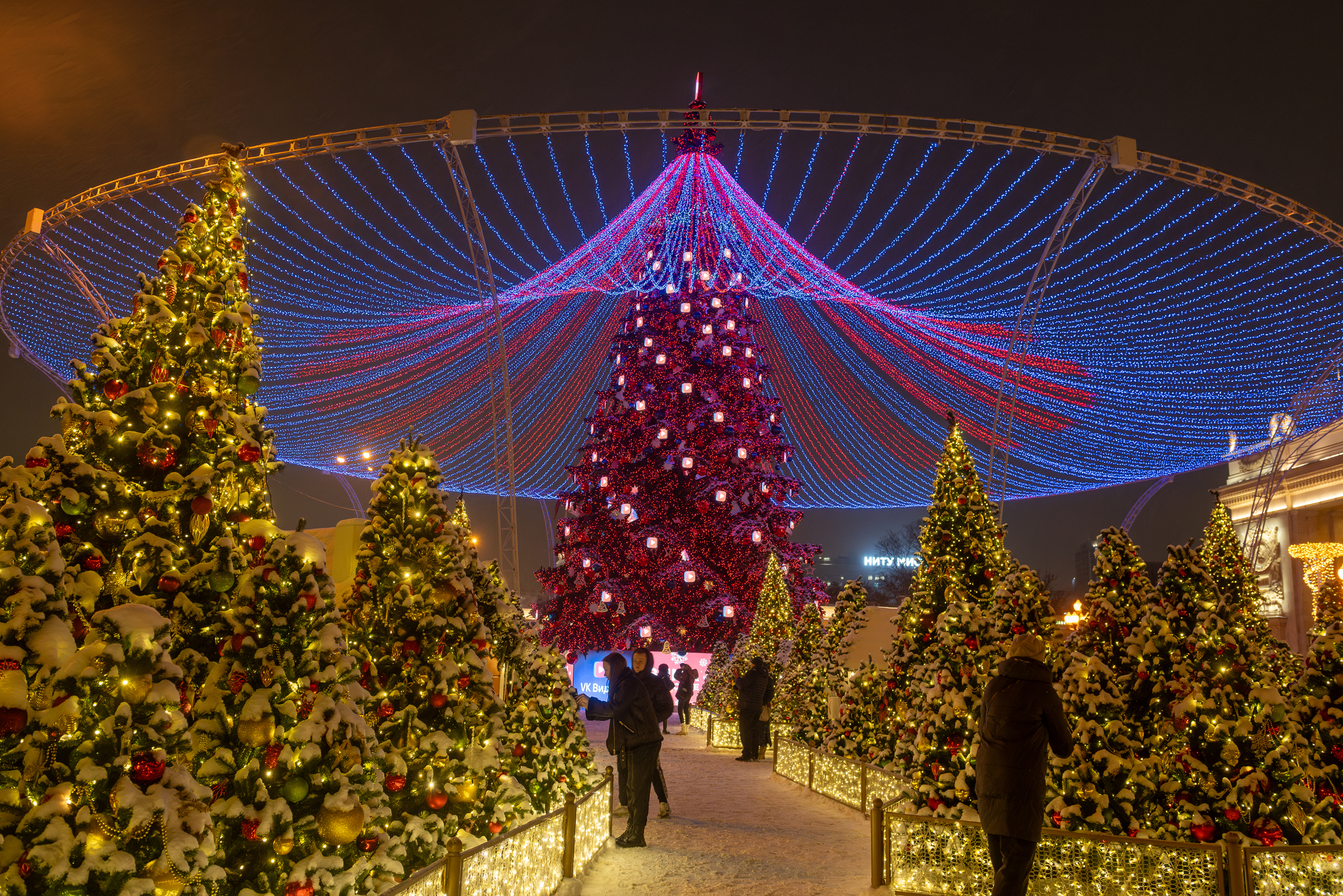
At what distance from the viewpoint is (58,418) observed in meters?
4.44

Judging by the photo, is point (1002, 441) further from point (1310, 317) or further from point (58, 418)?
point (58, 418)

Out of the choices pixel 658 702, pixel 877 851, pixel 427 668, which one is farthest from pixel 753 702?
pixel 427 668

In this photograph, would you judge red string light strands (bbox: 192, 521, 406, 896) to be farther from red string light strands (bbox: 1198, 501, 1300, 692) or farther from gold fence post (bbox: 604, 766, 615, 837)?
red string light strands (bbox: 1198, 501, 1300, 692)

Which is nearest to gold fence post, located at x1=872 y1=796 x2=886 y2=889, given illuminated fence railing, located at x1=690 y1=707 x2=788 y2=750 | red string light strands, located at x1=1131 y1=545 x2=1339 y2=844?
red string light strands, located at x1=1131 y1=545 x2=1339 y2=844

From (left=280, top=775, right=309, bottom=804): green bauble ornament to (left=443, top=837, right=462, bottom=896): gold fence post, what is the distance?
777mm

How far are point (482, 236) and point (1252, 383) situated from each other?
15053 mm

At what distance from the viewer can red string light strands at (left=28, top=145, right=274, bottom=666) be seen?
412 cm

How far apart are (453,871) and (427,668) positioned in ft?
5.04

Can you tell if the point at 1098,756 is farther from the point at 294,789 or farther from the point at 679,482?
the point at 679,482

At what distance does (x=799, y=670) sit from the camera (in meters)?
15.3

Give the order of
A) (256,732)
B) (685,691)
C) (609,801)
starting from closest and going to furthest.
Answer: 1. (256,732)
2. (609,801)
3. (685,691)

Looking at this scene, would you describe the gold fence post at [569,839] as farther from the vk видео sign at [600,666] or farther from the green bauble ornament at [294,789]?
the vk видео sign at [600,666]

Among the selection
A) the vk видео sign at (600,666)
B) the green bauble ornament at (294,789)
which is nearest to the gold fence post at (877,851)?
the green bauble ornament at (294,789)

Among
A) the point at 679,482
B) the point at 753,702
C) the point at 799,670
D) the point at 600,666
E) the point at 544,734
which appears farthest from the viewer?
the point at 679,482
